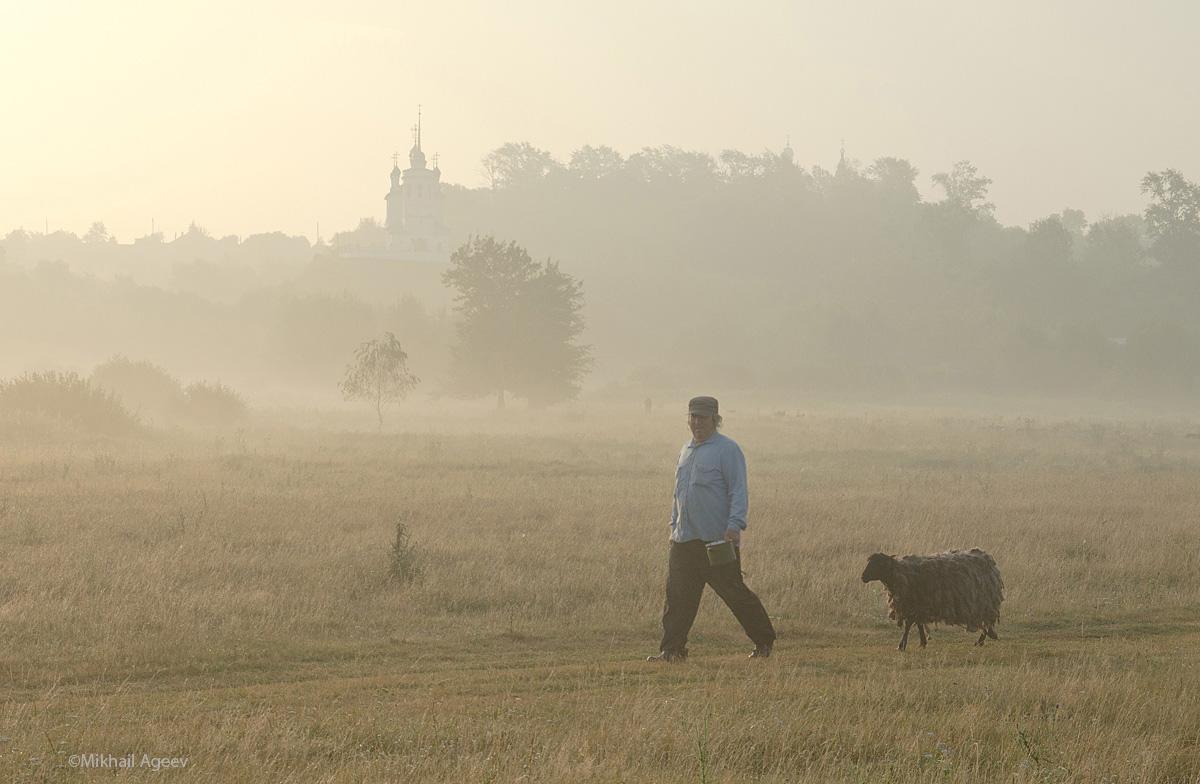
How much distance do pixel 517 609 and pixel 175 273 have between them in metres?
133

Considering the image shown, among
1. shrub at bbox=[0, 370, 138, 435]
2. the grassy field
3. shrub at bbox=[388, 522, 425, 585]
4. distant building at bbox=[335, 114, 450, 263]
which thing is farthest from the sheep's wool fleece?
distant building at bbox=[335, 114, 450, 263]

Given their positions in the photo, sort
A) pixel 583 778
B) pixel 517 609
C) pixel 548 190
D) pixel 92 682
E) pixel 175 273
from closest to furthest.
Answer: pixel 583 778 → pixel 92 682 → pixel 517 609 → pixel 175 273 → pixel 548 190

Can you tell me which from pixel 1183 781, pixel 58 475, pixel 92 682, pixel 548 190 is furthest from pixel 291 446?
pixel 548 190

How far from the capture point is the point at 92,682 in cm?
834

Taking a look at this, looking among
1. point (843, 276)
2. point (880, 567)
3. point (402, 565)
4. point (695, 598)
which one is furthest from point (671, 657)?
point (843, 276)

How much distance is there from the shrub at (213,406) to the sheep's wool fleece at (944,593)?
39.9m

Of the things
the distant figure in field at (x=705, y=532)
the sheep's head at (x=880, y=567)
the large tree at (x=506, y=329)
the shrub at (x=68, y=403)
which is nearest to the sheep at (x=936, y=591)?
the sheep's head at (x=880, y=567)

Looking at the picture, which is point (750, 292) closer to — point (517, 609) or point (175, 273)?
point (175, 273)

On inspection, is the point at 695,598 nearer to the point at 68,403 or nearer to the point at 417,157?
the point at 68,403

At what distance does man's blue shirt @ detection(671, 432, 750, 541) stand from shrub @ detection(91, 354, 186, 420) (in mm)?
44230

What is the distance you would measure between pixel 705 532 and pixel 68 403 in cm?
3195

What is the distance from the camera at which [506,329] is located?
57094 mm

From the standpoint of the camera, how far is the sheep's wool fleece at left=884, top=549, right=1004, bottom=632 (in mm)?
10062

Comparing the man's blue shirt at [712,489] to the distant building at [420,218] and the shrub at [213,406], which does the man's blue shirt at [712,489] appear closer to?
the shrub at [213,406]
